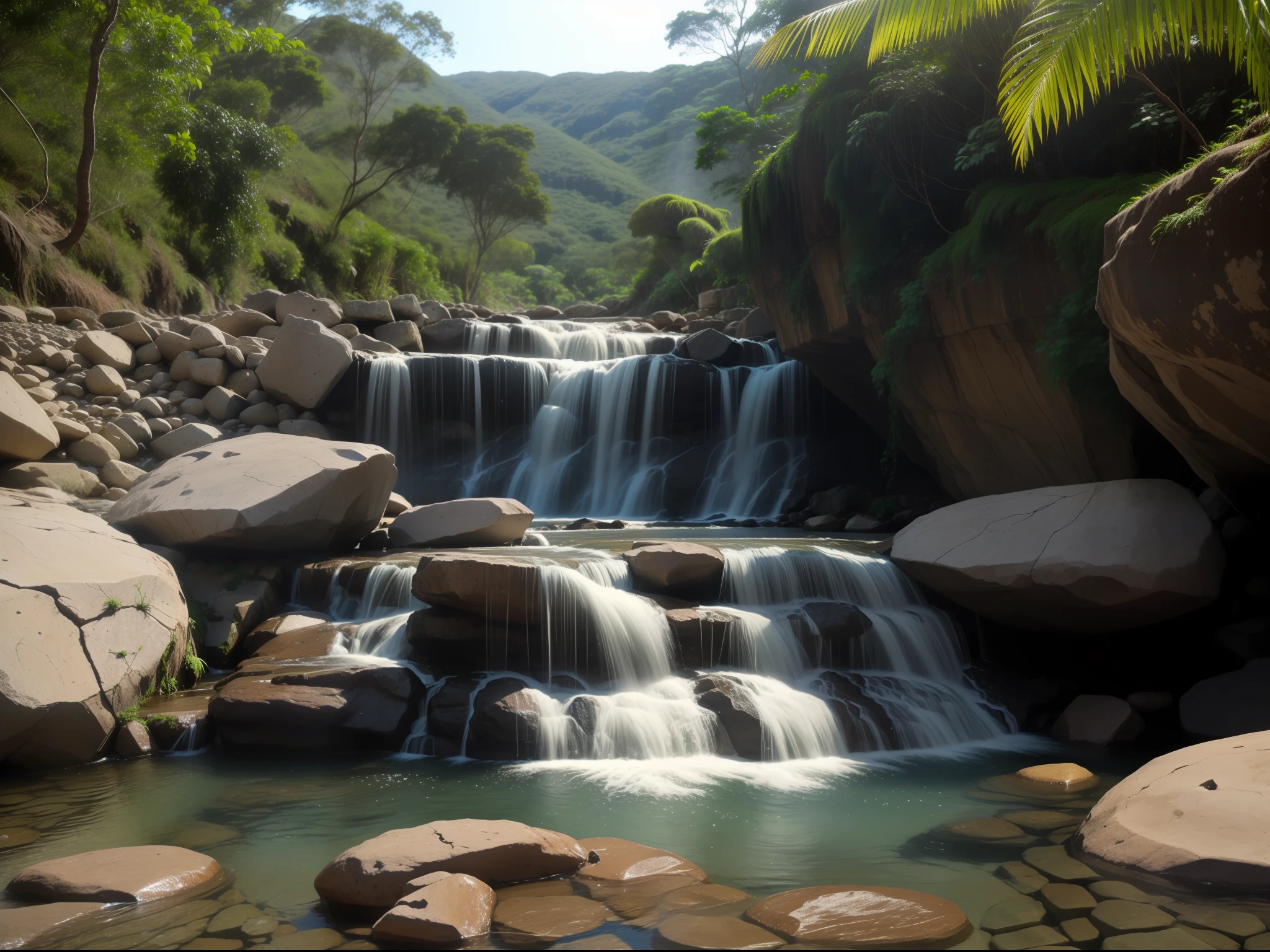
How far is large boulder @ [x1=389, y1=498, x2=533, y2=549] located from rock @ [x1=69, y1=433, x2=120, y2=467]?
13.4ft

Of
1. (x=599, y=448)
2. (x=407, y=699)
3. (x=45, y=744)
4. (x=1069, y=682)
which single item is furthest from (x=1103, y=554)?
(x=599, y=448)

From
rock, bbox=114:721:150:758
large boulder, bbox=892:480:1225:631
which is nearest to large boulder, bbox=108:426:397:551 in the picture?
rock, bbox=114:721:150:758

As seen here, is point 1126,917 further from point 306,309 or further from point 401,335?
point 306,309

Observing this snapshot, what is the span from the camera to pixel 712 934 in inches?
126

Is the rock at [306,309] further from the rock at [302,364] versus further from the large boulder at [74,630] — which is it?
the large boulder at [74,630]

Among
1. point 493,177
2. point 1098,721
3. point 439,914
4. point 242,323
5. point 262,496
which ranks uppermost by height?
point 493,177

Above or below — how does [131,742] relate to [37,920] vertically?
below

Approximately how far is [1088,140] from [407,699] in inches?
317

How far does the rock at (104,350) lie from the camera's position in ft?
42.0

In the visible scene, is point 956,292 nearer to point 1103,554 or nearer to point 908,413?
point 908,413

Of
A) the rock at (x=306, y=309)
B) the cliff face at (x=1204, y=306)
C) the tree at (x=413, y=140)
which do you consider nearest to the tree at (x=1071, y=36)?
the cliff face at (x=1204, y=306)

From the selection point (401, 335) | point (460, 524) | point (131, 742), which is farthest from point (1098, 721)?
point (401, 335)

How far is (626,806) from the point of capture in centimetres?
490

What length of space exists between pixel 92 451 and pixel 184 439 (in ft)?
3.93
